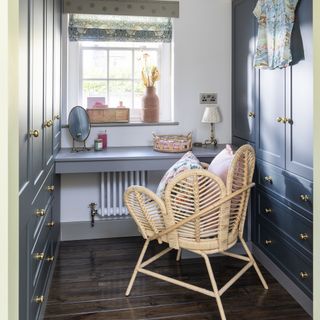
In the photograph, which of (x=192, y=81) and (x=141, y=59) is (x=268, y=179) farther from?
(x=141, y=59)

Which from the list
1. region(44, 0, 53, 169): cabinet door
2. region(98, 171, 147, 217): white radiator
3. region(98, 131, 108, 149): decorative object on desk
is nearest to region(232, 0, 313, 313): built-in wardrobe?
region(98, 171, 147, 217): white radiator

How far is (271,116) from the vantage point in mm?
2531

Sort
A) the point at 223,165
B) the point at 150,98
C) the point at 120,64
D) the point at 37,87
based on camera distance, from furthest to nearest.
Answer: the point at 120,64, the point at 150,98, the point at 223,165, the point at 37,87

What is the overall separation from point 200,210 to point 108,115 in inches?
59.0

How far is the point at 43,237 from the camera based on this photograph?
201cm

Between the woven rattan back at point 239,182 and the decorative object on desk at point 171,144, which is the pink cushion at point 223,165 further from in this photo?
the decorative object on desk at point 171,144

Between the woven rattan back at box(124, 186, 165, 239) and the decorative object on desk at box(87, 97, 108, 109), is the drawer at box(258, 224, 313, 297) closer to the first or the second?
the woven rattan back at box(124, 186, 165, 239)

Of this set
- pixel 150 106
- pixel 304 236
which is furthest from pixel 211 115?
pixel 304 236

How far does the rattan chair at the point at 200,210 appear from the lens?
2.04m

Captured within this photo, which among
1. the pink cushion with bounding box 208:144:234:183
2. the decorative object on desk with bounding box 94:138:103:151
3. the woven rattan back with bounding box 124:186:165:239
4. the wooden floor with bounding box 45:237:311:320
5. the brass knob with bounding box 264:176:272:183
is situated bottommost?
the wooden floor with bounding box 45:237:311:320

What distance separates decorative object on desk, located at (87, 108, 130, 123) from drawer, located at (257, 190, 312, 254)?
1.26 meters

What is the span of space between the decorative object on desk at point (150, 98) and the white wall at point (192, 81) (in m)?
0.10

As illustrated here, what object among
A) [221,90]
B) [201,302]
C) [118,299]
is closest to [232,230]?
[201,302]

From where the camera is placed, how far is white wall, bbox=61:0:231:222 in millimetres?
3293
